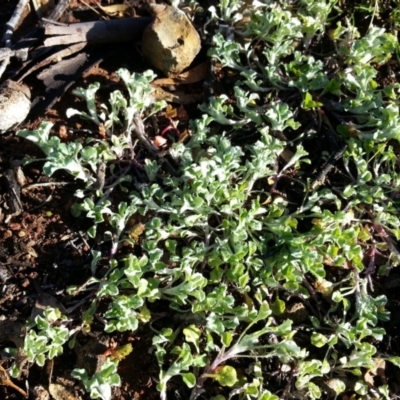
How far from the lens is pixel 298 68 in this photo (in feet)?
9.96

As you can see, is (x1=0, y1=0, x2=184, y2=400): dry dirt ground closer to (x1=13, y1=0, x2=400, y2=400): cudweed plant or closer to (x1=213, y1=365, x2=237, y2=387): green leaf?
(x1=13, y1=0, x2=400, y2=400): cudweed plant

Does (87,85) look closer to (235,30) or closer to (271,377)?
(235,30)

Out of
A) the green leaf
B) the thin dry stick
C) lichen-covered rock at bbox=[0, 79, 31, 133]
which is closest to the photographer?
the green leaf

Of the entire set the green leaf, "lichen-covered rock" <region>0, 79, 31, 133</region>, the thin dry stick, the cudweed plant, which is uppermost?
the thin dry stick

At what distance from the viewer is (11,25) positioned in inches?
122

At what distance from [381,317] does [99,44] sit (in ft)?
5.89

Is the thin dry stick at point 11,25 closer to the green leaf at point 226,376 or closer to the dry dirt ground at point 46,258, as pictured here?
the dry dirt ground at point 46,258

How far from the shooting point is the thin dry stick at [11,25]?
2.98m

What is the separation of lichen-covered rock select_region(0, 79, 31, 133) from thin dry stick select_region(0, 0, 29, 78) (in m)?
0.09

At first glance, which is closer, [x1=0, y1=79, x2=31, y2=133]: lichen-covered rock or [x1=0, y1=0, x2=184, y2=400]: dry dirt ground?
[x1=0, y1=0, x2=184, y2=400]: dry dirt ground

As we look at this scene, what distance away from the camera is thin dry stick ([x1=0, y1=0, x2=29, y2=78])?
9.78ft

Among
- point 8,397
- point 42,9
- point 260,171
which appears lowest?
point 8,397

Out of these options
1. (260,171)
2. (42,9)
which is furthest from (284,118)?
(42,9)

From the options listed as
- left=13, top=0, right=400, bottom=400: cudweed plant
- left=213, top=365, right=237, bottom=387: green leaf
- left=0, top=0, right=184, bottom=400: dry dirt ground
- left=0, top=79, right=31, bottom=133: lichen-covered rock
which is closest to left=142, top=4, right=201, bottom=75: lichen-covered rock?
left=13, top=0, right=400, bottom=400: cudweed plant
